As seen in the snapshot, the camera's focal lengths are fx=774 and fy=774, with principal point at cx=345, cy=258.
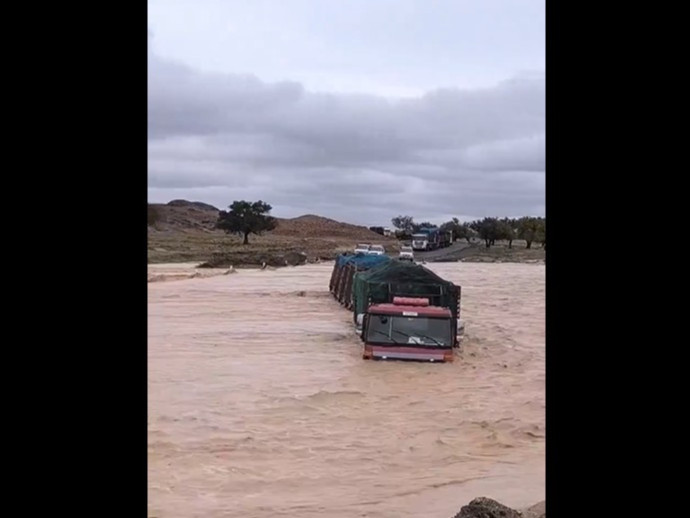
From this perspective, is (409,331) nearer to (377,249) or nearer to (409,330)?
(409,330)

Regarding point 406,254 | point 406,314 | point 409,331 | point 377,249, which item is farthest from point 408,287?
point 406,254

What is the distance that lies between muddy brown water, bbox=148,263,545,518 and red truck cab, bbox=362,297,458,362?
4.7 inches

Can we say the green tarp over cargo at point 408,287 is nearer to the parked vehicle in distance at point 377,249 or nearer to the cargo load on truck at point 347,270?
the cargo load on truck at point 347,270

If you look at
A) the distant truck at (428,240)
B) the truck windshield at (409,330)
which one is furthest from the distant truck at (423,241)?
the truck windshield at (409,330)

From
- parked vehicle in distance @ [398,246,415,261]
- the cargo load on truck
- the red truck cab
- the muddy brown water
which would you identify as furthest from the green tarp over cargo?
Result: parked vehicle in distance @ [398,246,415,261]

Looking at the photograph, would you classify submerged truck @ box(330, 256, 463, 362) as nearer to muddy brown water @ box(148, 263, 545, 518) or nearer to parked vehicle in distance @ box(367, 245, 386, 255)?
muddy brown water @ box(148, 263, 545, 518)

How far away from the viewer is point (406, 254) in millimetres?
13047
